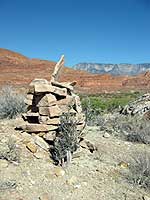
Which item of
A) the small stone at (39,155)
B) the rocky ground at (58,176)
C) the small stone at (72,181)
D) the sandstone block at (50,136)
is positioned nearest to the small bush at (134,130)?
the rocky ground at (58,176)

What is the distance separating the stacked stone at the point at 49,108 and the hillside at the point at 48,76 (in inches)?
1768

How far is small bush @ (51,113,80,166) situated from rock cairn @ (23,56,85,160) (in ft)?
0.76

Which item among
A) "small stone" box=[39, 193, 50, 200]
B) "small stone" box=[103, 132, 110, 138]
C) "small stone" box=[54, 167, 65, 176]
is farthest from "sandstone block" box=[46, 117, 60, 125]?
"small stone" box=[103, 132, 110, 138]

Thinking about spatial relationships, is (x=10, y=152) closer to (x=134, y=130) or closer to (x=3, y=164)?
(x=3, y=164)

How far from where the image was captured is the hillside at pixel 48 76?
5783cm

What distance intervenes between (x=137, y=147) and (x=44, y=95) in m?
2.92

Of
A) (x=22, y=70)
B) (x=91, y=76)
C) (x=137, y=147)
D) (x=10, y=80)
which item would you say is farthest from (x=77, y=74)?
(x=137, y=147)

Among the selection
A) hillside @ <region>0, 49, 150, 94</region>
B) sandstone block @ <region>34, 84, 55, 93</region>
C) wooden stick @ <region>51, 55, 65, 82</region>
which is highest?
wooden stick @ <region>51, 55, 65, 82</region>

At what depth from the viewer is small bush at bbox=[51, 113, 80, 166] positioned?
7.72 metres

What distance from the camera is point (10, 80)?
55281 mm

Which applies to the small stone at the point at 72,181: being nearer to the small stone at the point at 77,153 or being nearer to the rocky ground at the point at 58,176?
the rocky ground at the point at 58,176

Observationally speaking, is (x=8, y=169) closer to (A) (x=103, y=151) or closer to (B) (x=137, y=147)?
(A) (x=103, y=151)

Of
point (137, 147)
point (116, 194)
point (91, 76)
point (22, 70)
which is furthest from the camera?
point (91, 76)

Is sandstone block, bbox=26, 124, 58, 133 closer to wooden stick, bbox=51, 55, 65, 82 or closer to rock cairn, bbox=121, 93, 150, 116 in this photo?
wooden stick, bbox=51, 55, 65, 82
